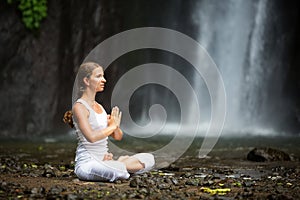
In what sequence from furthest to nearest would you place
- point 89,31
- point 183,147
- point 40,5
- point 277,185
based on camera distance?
point 89,31
point 40,5
point 183,147
point 277,185

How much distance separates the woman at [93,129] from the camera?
520 cm

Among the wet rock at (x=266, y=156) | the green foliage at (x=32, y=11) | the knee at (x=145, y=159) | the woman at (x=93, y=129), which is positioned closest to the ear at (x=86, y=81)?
the woman at (x=93, y=129)

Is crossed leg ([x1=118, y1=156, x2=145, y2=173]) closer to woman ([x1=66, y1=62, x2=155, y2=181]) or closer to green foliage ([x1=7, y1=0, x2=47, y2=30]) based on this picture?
woman ([x1=66, y1=62, x2=155, y2=181])

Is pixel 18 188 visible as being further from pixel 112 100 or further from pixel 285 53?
pixel 285 53

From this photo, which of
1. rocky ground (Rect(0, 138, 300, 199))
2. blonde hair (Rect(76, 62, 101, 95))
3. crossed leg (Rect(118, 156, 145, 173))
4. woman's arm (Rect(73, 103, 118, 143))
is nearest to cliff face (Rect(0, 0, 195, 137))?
rocky ground (Rect(0, 138, 300, 199))

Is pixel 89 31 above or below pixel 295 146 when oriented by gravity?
above

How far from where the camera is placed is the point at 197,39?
1794 cm

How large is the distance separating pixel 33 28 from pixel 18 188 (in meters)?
11.1

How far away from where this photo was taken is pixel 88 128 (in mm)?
5188

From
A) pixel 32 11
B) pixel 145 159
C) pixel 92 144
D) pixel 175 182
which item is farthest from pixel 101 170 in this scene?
pixel 32 11

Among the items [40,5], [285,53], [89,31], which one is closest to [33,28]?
[40,5]

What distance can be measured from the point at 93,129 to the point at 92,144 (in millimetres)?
189

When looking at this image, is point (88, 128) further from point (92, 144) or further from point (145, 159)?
point (145, 159)

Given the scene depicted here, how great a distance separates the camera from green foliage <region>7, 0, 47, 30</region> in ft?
49.8
